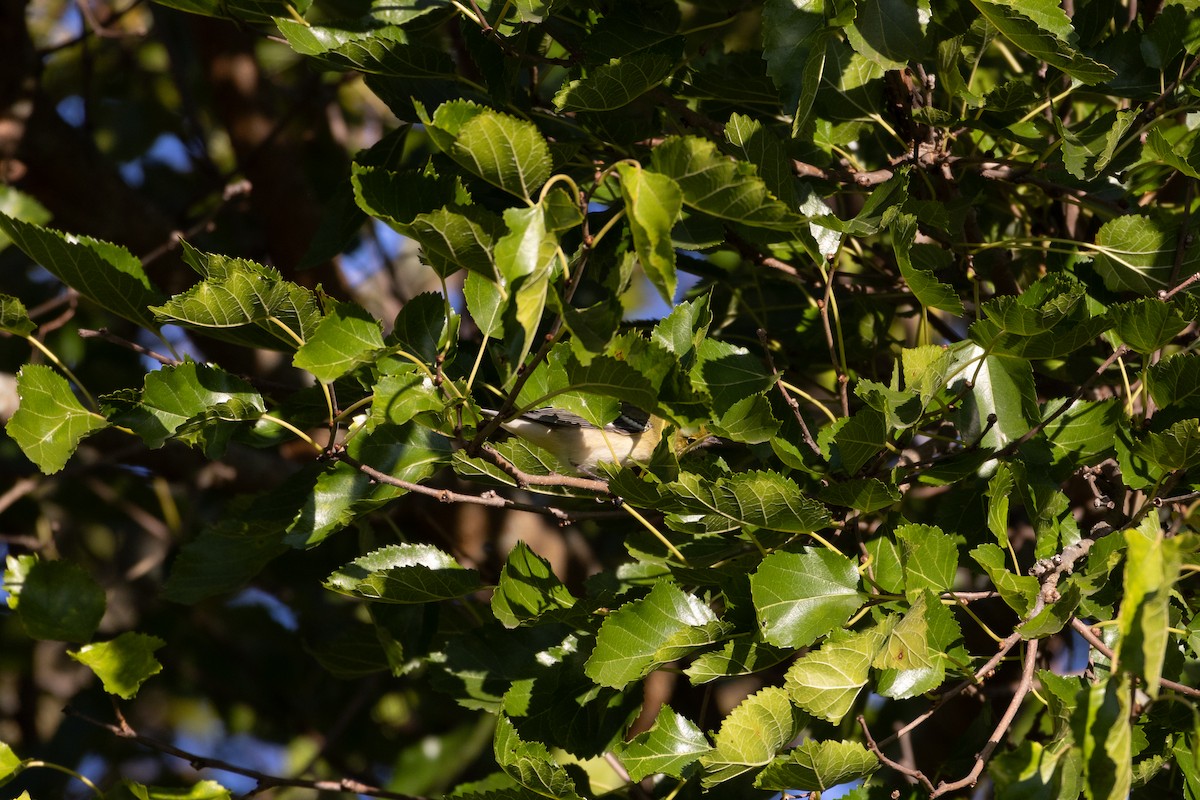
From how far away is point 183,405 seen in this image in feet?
3.70

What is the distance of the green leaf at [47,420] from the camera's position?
1131 mm

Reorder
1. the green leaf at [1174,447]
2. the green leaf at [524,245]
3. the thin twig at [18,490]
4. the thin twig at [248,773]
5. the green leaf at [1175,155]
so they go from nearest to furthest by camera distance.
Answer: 1. the green leaf at [524,245]
2. the green leaf at [1174,447]
3. the green leaf at [1175,155]
4. the thin twig at [248,773]
5. the thin twig at [18,490]

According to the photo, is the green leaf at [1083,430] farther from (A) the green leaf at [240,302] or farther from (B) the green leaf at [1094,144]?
(A) the green leaf at [240,302]

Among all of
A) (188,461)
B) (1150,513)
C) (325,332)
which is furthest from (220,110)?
(1150,513)

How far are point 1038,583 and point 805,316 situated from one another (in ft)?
Result: 2.13

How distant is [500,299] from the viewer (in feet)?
3.46

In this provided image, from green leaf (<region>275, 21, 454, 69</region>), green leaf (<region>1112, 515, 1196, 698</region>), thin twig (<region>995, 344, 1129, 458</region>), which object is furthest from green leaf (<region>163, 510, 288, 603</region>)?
green leaf (<region>1112, 515, 1196, 698</region>)

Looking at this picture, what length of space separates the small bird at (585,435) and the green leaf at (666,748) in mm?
496

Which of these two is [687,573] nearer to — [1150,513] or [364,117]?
[1150,513]

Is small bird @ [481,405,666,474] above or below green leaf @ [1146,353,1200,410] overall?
below

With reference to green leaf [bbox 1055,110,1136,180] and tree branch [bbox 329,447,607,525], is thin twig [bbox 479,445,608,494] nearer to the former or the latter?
tree branch [bbox 329,447,607,525]

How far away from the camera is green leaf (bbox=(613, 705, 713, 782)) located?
116 cm

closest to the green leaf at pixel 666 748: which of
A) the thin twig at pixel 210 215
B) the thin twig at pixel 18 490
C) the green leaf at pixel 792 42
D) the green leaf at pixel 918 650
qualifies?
the green leaf at pixel 918 650

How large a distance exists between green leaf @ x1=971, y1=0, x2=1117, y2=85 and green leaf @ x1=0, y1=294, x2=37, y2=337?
3.48 ft
